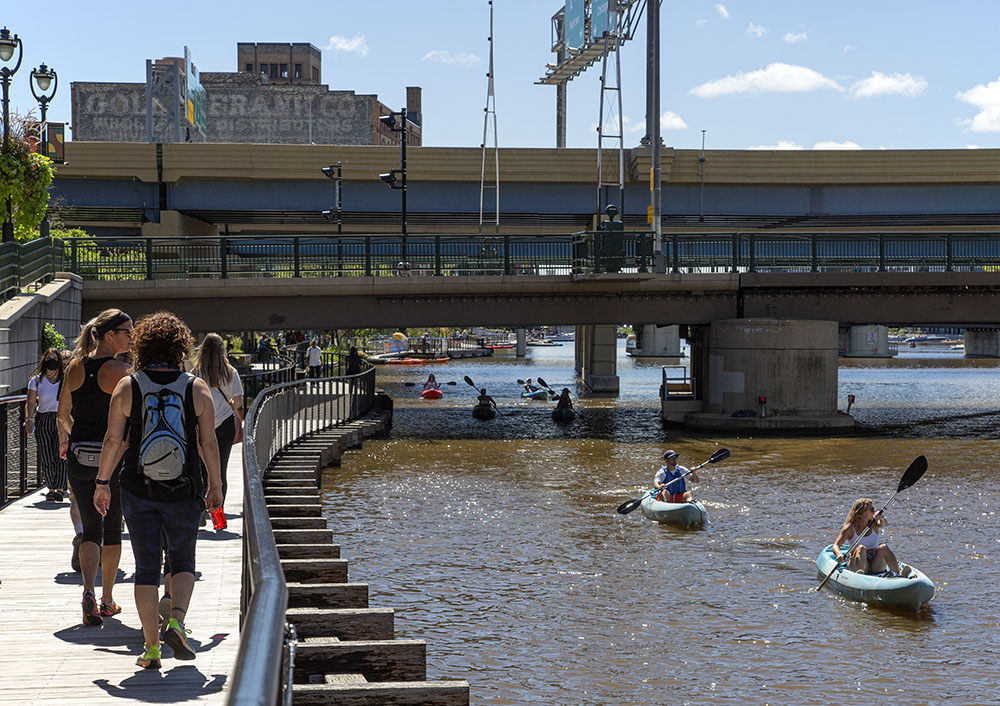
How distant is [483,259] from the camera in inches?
1544

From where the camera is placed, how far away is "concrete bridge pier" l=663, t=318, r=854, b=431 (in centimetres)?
3781

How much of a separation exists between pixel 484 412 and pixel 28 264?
1857 centimetres

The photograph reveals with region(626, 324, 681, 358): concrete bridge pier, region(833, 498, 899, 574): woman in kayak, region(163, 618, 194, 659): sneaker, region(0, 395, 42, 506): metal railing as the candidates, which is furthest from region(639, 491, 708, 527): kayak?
region(626, 324, 681, 358): concrete bridge pier

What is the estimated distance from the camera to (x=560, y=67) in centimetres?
8194

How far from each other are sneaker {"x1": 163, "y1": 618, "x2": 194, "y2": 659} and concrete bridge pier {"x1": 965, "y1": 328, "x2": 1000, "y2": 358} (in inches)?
5075

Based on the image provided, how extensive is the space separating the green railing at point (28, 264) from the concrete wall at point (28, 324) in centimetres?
35

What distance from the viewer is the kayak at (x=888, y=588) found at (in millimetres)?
15914

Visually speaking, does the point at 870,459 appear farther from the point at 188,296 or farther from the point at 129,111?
the point at 129,111

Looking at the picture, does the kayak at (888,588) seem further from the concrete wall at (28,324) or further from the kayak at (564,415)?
the kayak at (564,415)

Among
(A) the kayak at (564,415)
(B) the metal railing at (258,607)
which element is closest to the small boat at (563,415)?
(A) the kayak at (564,415)

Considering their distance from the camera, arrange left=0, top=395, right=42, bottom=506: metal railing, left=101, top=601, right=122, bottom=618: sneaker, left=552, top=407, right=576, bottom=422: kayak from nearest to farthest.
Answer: left=101, top=601, right=122, bottom=618: sneaker < left=0, top=395, right=42, bottom=506: metal railing < left=552, top=407, right=576, bottom=422: kayak

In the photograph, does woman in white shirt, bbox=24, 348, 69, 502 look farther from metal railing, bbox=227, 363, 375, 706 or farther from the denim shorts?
the denim shorts

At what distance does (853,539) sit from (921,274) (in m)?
23.8

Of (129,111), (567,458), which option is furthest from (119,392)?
(129,111)
